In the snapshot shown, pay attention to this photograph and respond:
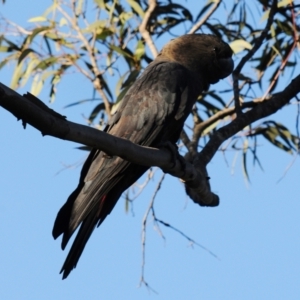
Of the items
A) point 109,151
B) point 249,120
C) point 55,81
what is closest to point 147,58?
point 55,81

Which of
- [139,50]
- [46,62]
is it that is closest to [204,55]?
[139,50]

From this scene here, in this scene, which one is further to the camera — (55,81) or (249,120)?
(55,81)

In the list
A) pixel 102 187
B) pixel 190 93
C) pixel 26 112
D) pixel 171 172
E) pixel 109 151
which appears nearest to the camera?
pixel 26 112

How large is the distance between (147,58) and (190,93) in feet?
3.37

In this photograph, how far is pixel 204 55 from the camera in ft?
11.0

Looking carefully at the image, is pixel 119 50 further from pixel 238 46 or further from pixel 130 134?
pixel 130 134

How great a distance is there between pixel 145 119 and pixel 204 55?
1.70ft

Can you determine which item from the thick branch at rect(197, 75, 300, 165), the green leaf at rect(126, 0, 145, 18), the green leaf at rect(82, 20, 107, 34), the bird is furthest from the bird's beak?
the green leaf at rect(82, 20, 107, 34)

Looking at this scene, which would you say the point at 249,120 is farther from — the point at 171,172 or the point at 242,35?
the point at 242,35

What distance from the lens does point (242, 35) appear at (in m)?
4.41

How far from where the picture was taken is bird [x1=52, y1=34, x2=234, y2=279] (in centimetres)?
286

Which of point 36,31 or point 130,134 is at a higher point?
point 36,31

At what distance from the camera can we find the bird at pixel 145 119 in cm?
286

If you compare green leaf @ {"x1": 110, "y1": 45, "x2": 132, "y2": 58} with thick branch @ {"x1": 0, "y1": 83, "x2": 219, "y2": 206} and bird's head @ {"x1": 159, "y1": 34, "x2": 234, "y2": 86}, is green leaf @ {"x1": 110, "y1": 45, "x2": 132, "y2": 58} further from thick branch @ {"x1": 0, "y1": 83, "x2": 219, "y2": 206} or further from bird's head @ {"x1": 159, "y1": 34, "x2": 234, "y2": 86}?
thick branch @ {"x1": 0, "y1": 83, "x2": 219, "y2": 206}
